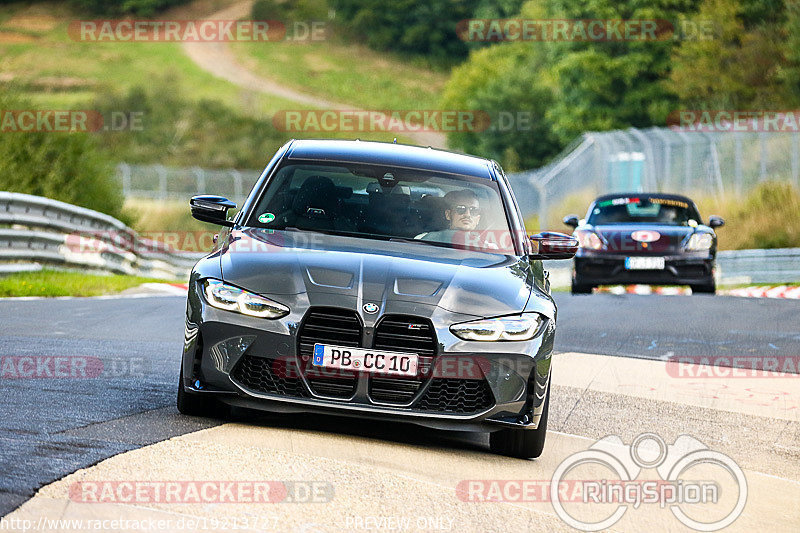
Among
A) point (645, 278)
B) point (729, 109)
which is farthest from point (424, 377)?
point (729, 109)

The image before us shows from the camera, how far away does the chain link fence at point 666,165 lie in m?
33.6

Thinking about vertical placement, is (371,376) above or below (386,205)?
below

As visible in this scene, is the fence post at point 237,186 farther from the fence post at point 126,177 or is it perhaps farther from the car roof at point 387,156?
the car roof at point 387,156

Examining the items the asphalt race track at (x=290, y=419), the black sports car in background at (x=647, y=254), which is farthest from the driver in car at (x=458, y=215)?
the black sports car in background at (x=647, y=254)

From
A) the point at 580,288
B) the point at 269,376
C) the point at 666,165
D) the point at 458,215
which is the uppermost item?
the point at 458,215

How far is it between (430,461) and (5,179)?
1929cm

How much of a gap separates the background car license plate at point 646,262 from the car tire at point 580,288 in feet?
3.13

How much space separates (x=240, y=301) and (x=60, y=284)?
12082mm

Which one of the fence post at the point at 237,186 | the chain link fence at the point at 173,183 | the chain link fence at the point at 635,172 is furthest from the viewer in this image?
the chain link fence at the point at 173,183

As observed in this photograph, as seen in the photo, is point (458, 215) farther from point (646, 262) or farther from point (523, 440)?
point (646, 262)

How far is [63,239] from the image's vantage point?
66.0 ft

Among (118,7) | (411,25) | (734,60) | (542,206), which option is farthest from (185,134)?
(118,7)

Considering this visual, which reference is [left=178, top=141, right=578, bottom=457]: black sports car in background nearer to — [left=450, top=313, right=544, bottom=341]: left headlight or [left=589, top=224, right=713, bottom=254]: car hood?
[left=450, top=313, right=544, bottom=341]: left headlight

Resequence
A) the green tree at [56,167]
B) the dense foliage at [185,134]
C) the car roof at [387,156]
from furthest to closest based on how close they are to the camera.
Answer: the dense foliage at [185,134] < the green tree at [56,167] < the car roof at [387,156]
